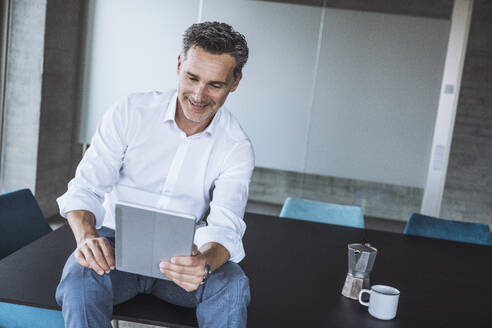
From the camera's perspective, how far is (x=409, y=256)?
1.94m

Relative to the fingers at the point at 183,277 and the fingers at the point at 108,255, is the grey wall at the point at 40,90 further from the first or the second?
the fingers at the point at 183,277

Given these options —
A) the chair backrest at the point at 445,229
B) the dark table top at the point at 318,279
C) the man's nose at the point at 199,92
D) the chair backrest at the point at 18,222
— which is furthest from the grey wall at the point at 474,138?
the chair backrest at the point at 18,222

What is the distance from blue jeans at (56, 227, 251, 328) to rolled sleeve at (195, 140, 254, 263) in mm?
147

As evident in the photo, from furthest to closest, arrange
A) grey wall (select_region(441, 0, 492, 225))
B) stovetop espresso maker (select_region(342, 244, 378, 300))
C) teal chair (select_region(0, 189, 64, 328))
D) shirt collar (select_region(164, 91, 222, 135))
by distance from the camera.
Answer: grey wall (select_region(441, 0, 492, 225)) → shirt collar (select_region(164, 91, 222, 135)) → teal chair (select_region(0, 189, 64, 328)) → stovetop espresso maker (select_region(342, 244, 378, 300))

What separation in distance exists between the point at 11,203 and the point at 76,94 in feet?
8.40

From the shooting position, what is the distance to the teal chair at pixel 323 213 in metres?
2.71

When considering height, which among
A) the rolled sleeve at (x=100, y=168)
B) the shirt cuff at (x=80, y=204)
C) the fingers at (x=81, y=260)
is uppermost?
the rolled sleeve at (x=100, y=168)

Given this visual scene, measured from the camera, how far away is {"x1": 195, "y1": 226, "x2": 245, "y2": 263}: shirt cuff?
1.44m

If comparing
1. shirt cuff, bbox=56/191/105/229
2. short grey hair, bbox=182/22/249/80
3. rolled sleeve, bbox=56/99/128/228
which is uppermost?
short grey hair, bbox=182/22/249/80

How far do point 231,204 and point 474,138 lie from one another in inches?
148

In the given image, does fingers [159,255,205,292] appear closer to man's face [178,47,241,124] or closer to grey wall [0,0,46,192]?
man's face [178,47,241,124]

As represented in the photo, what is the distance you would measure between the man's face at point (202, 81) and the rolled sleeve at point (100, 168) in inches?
8.8

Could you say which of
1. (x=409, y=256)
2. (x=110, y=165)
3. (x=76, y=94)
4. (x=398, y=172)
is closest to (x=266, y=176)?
(x=398, y=172)

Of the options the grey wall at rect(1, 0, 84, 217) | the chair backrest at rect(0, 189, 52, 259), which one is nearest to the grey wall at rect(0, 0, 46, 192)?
the grey wall at rect(1, 0, 84, 217)
